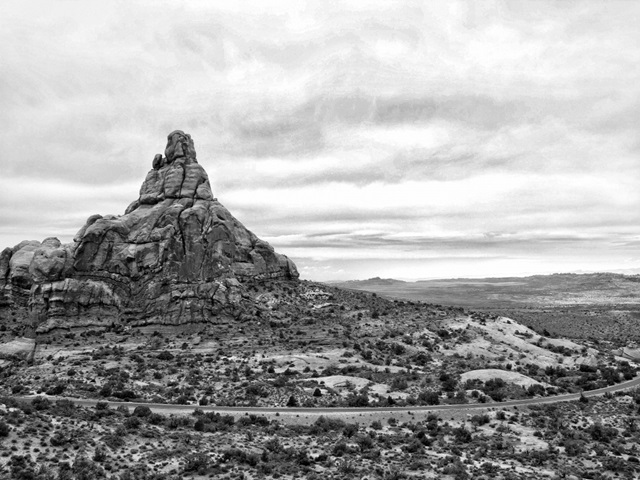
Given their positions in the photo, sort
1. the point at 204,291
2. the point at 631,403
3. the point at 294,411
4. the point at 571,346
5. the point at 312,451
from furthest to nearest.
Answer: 1. the point at 571,346
2. the point at 204,291
3. the point at 631,403
4. the point at 294,411
5. the point at 312,451

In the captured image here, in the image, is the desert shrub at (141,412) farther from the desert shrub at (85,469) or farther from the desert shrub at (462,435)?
the desert shrub at (462,435)

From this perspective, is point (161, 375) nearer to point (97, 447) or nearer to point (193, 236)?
point (97, 447)

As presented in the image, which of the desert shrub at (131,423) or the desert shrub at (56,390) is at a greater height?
the desert shrub at (131,423)

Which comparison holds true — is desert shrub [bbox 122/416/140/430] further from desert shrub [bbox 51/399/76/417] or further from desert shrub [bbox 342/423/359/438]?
desert shrub [bbox 342/423/359/438]

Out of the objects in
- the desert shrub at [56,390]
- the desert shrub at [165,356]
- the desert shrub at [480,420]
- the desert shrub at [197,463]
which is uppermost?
the desert shrub at [165,356]

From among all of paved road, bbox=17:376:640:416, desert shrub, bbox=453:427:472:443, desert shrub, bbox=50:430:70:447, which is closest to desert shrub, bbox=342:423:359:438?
paved road, bbox=17:376:640:416

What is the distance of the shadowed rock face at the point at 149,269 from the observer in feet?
303

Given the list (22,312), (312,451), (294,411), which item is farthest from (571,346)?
(22,312)

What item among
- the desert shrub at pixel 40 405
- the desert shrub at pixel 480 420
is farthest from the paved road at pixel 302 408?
the desert shrub at pixel 40 405

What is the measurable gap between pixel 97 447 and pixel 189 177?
77.1 m

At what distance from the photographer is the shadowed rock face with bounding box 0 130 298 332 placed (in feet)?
303

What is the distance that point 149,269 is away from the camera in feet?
318

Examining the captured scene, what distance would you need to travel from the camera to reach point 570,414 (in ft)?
193

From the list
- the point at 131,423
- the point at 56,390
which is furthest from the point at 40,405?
the point at 56,390
